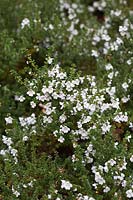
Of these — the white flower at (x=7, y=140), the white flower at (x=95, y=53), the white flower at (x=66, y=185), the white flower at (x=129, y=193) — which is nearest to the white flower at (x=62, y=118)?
the white flower at (x=7, y=140)

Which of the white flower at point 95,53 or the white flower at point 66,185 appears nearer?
the white flower at point 66,185

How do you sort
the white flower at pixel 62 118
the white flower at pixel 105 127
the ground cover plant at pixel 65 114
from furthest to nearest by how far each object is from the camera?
1. the white flower at pixel 62 118
2. the white flower at pixel 105 127
3. the ground cover plant at pixel 65 114

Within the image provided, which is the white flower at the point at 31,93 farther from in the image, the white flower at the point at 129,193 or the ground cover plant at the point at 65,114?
the white flower at the point at 129,193

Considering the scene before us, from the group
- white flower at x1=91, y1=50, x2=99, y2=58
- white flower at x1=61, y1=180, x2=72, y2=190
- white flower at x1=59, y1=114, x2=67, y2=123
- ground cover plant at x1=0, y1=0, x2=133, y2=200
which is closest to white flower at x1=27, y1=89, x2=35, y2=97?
ground cover plant at x1=0, y1=0, x2=133, y2=200

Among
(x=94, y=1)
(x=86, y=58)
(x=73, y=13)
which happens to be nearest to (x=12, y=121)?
(x=86, y=58)

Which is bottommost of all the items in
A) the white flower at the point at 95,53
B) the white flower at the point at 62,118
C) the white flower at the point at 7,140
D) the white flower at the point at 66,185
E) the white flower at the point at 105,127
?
the white flower at the point at 66,185

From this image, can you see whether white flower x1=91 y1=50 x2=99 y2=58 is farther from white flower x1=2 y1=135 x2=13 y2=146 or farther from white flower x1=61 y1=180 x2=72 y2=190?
white flower x1=61 y1=180 x2=72 y2=190

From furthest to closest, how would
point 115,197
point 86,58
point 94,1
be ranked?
1. point 94,1
2. point 86,58
3. point 115,197

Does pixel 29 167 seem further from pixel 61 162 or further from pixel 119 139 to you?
pixel 119 139

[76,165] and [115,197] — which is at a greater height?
[76,165]
